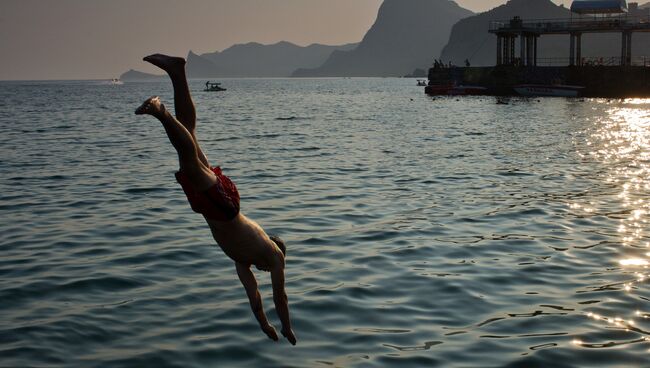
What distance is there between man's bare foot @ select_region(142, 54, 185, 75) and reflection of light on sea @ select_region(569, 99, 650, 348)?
7.01 metres

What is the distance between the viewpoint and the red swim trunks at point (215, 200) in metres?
6.00

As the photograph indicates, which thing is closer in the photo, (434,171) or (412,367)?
(412,367)

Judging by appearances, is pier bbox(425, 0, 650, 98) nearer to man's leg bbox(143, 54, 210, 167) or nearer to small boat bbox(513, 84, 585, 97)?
small boat bbox(513, 84, 585, 97)

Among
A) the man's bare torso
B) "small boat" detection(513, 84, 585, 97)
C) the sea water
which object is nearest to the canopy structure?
"small boat" detection(513, 84, 585, 97)

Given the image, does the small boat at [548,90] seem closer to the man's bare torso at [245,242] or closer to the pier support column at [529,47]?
the pier support column at [529,47]

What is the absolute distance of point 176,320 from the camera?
456 inches

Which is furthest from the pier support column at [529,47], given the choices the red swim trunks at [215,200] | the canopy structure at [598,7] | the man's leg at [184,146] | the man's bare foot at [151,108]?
the man's bare foot at [151,108]

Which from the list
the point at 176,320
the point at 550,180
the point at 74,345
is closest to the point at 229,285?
the point at 176,320

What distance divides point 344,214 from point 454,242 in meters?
4.38

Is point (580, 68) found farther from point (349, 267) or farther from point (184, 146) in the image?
point (184, 146)

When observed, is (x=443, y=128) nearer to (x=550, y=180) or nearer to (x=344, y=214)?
(x=550, y=180)

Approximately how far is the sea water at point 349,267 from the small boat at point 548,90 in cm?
7169

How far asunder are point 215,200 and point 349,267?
877 centimetres

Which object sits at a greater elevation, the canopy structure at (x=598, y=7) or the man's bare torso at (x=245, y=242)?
the canopy structure at (x=598, y=7)
